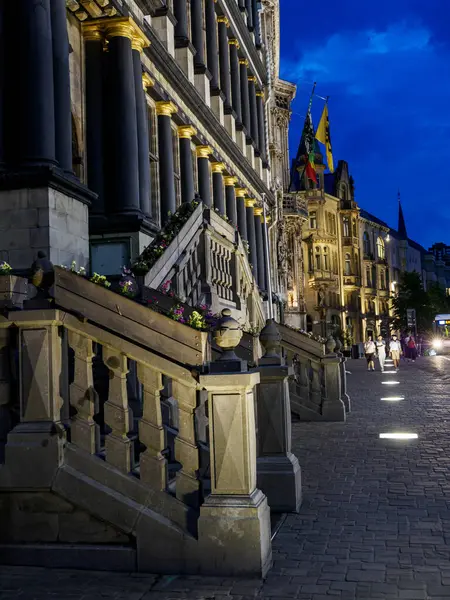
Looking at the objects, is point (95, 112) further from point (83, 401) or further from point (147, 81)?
point (83, 401)

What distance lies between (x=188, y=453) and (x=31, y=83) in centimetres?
854

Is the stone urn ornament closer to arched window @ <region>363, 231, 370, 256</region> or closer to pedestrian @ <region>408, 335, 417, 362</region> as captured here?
pedestrian @ <region>408, 335, 417, 362</region>

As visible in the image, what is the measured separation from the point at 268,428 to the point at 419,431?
5.64 metres

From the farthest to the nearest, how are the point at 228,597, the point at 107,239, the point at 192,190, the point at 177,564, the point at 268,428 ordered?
the point at 192,190, the point at 107,239, the point at 268,428, the point at 177,564, the point at 228,597

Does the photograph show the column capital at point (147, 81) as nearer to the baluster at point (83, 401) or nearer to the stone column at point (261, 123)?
the baluster at point (83, 401)

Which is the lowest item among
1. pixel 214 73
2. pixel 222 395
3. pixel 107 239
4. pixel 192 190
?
pixel 222 395

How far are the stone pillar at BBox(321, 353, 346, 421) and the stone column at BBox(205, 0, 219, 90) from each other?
17.2m

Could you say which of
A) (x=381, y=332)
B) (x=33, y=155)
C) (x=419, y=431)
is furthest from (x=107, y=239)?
(x=381, y=332)

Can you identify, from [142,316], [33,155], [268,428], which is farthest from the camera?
[33,155]

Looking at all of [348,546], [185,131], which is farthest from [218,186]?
[348,546]

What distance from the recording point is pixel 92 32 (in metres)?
16.9

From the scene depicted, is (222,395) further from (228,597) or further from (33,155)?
(33,155)

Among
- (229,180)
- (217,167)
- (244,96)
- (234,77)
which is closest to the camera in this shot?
(217,167)

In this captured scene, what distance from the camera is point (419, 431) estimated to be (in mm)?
12070
